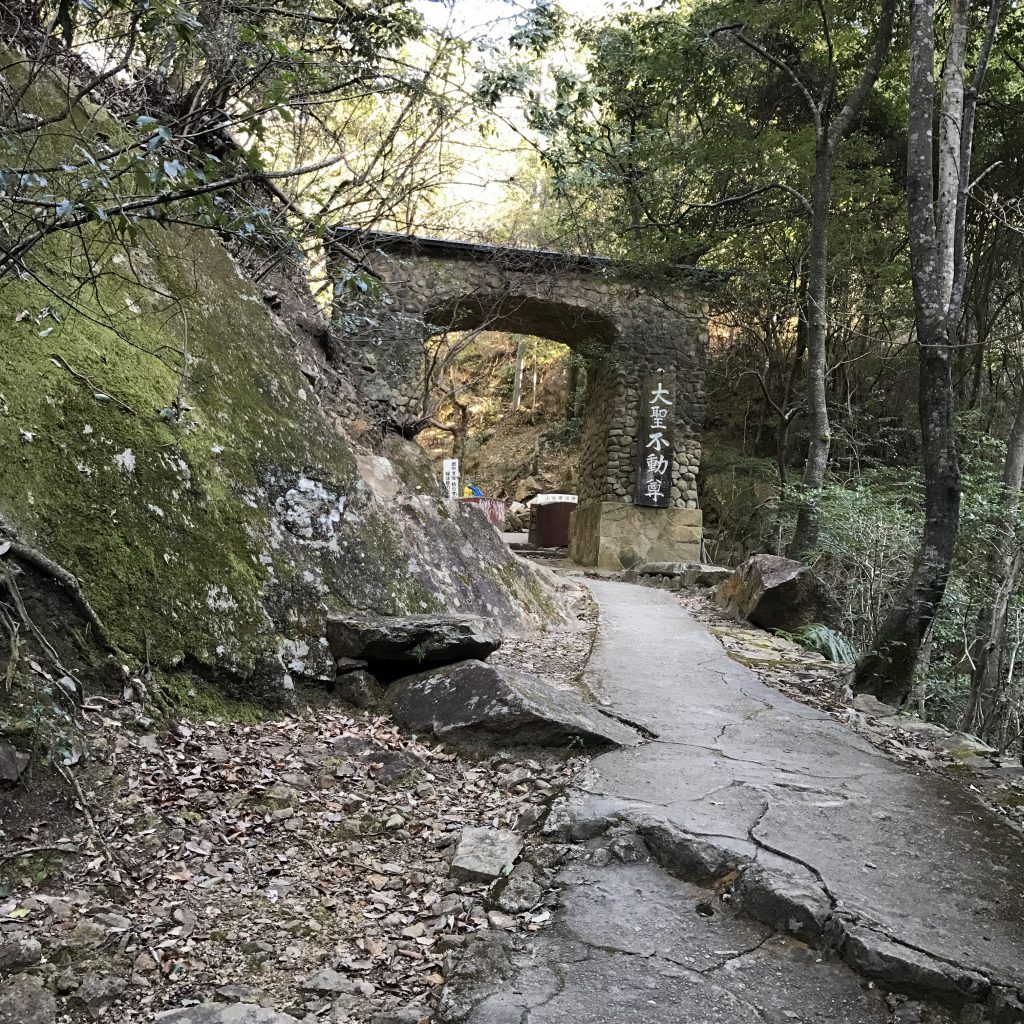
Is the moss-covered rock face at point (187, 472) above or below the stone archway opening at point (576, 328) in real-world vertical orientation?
below

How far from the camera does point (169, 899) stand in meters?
1.98

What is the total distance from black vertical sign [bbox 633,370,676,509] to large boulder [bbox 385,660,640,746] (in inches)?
351

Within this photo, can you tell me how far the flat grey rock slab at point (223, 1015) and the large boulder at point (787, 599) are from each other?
19.4ft

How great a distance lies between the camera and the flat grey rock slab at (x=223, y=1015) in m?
1.59

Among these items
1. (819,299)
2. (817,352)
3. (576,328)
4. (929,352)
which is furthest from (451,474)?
(929,352)

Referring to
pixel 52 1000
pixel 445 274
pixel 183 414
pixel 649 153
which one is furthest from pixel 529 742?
pixel 445 274

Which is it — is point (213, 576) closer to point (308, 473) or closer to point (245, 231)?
point (308, 473)

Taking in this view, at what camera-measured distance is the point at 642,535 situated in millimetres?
12336

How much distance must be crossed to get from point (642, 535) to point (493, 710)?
30.8 feet

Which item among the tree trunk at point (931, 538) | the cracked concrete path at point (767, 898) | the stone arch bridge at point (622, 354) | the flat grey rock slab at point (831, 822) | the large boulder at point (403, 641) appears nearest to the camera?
the cracked concrete path at point (767, 898)

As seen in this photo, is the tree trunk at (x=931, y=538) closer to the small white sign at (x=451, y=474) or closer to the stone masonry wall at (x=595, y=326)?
the stone masonry wall at (x=595, y=326)

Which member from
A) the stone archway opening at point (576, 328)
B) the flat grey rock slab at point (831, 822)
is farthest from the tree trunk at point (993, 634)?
the stone archway opening at point (576, 328)

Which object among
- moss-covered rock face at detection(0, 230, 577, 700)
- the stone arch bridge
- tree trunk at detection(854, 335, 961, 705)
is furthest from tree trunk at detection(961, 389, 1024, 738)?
the stone arch bridge

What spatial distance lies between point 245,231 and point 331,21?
3912 millimetres
